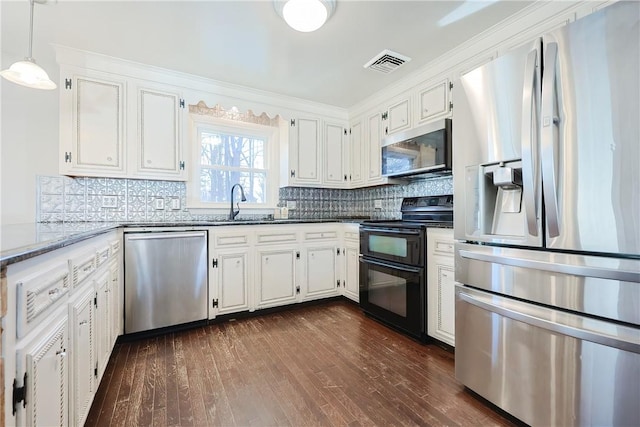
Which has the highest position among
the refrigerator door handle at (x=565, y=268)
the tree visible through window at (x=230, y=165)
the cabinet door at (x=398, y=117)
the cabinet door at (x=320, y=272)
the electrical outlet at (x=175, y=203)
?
the cabinet door at (x=398, y=117)

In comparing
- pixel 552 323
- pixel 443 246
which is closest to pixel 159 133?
pixel 443 246

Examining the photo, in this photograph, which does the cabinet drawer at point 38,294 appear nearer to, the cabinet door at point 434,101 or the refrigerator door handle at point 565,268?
the refrigerator door handle at point 565,268

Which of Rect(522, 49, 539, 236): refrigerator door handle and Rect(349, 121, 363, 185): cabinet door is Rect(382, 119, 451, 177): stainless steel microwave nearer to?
Rect(349, 121, 363, 185): cabinet door

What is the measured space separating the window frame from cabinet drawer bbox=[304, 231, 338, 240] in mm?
739

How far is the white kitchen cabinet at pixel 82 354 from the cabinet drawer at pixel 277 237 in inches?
58.3

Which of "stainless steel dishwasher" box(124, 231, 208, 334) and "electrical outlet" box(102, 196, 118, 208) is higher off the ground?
"electrical outlet" box(102, 196, 118, 208)

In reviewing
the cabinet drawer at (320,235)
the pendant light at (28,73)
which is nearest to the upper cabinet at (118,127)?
the pendant light at (28,73)

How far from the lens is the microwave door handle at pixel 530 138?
49.3 inches

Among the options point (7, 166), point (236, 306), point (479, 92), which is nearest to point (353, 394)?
point (236, 306)

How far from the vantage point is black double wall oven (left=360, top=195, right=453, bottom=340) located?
2.14 m

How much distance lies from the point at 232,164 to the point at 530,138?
2867 mm

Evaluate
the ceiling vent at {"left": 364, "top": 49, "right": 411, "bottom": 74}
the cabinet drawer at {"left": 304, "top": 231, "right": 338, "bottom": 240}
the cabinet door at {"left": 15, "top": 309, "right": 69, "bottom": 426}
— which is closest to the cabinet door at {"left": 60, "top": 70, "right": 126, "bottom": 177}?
the cabinet drawer at {"left": 304, "top": 231, "right": 338, "bottom": 240}

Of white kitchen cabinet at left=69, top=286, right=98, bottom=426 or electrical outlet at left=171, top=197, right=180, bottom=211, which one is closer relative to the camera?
white kitchen cabinet at left=69, top=286, right=98, bottom=426

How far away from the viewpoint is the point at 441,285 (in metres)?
2.03
